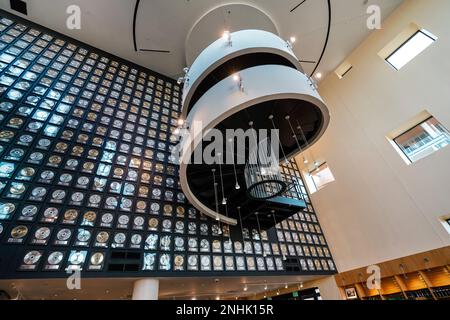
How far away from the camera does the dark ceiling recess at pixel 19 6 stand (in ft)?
29.2

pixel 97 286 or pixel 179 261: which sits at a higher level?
pixel 179 261

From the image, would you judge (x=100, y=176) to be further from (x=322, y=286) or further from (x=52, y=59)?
(x=322, y=286)

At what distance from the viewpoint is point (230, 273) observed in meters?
7.20

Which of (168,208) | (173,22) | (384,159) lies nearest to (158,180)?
(168,208)

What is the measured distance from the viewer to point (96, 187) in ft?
22.0

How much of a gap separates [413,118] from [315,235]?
6.34 m

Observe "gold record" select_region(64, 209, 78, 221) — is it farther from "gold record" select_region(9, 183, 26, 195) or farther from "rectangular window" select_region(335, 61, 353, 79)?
"rectangular window" select_region(335, 61, 353, 79)

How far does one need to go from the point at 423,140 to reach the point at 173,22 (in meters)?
11.6

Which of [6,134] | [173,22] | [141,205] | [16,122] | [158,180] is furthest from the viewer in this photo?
[173,22]

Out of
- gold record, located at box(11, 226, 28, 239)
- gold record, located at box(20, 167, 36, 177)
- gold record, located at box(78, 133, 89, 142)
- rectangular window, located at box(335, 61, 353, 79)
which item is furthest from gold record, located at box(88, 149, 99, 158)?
rectangular window, located at box(335, 61, 353, 79)

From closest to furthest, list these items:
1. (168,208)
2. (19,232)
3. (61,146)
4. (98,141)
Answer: (19,232), (61,146), (168,208), (98,141)

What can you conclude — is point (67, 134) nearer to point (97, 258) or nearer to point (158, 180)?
point (158, 180)

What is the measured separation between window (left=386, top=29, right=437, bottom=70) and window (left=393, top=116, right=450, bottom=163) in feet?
9.26
